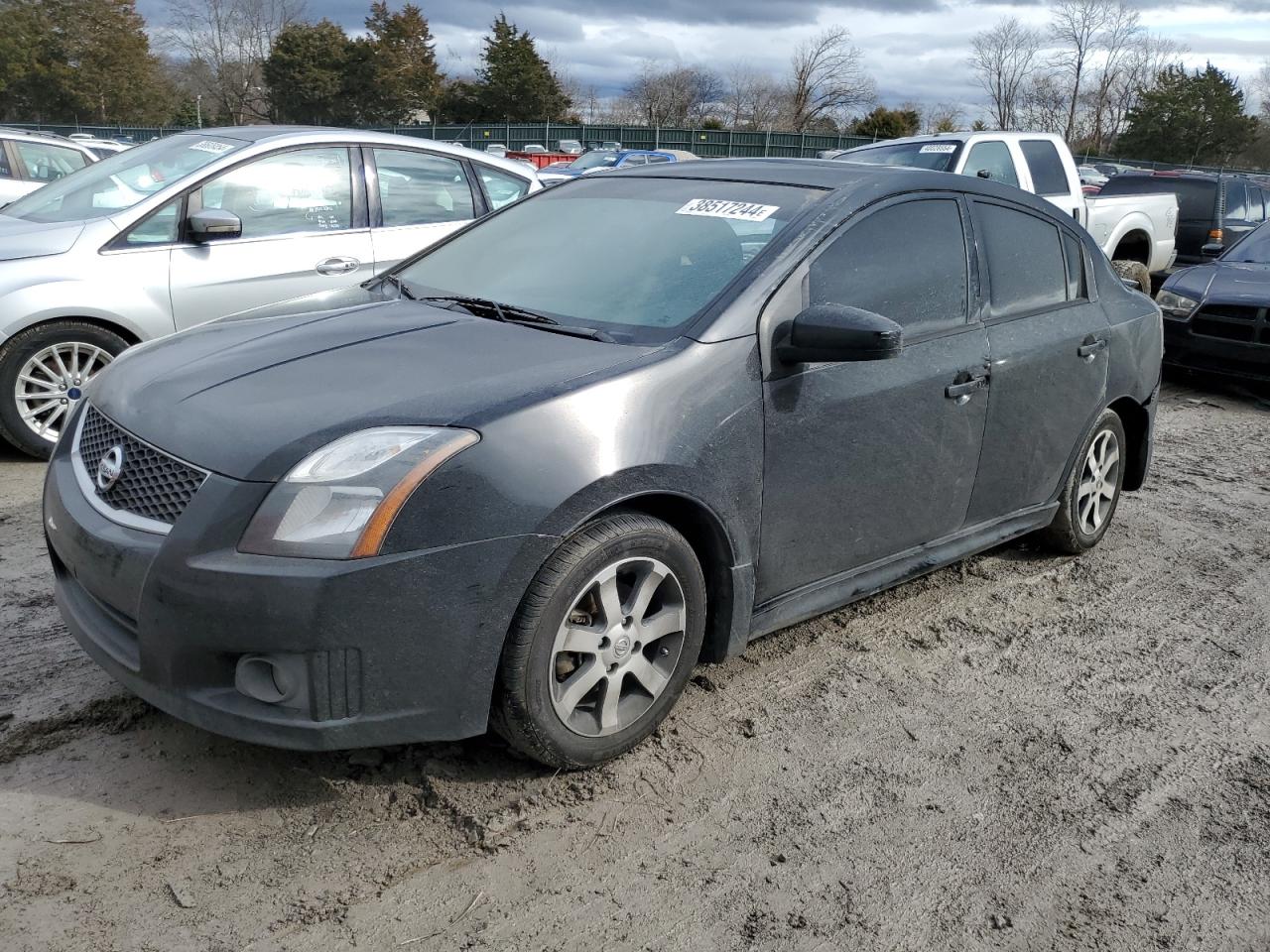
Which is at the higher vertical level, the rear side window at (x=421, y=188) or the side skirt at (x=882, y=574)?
the rear side window at (x=421, y=188)

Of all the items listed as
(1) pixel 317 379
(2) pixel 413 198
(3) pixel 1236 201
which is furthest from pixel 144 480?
(3) pixel 1236 201

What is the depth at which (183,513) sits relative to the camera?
8.48 ft

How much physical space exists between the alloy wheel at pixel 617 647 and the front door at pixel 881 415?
0.40m

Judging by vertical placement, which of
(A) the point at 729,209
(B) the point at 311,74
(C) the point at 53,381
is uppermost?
(B) the point at 311,74

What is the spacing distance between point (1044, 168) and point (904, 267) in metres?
8.39

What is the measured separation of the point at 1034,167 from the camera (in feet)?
36.1

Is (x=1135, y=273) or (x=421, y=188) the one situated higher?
(x=421, y=188)

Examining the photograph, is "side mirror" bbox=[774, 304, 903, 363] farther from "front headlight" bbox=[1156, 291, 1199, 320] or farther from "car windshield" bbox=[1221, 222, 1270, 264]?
"car windshield" bbox=[1221, 222, 1270, 264]

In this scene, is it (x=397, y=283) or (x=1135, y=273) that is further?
(x=1135, y=273)

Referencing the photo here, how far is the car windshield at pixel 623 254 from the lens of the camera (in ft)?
10.9

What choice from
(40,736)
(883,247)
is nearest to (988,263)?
(883,247)

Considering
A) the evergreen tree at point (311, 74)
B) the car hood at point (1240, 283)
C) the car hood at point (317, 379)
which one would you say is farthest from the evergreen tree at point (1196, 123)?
the car hood at point (317, 379)

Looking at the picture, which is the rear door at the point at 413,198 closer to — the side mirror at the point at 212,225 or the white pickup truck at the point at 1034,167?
the side mirror at the point at 212,225

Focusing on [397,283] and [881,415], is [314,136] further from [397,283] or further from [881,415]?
[881,415]
